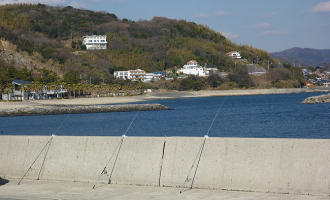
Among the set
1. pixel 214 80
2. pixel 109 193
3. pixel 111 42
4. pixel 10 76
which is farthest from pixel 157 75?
pixel 109 193

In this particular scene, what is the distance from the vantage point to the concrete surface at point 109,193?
6.62 m

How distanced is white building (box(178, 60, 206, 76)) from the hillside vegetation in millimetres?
8560

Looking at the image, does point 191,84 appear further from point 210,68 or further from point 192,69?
point 210,68

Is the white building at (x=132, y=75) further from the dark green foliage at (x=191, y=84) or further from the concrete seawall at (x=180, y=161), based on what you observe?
the concrete seawall at (x=180, y=161)

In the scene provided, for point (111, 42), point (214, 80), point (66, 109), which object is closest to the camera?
point (66, 109)

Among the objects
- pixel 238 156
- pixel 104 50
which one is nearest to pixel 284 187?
pixel 238 156

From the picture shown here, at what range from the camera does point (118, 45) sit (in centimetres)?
15912

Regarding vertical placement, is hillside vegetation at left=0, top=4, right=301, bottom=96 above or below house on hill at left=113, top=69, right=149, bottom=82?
above

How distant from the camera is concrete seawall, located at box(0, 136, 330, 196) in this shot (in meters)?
6.78

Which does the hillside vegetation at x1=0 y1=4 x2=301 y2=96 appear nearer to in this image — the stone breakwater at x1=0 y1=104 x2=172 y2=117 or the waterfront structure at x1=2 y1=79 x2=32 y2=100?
the waterfront structure at x1=2 y1=79 x2=32 y2=100

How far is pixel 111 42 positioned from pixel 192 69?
4838 centimetres

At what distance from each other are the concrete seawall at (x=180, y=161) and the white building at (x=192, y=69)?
123 metres

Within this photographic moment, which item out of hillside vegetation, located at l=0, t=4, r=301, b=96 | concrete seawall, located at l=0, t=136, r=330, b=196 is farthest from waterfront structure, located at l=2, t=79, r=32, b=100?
concrete seawall, located at l=0, t=136, r=330, b=196

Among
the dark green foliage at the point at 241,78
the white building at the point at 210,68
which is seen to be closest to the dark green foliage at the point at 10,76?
the white building at the point at 210,68
